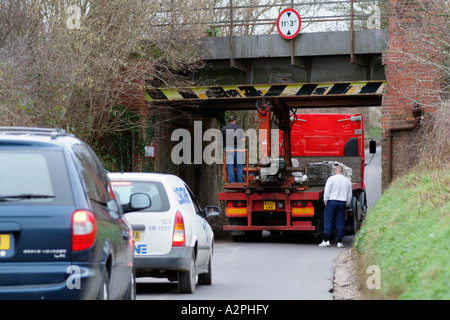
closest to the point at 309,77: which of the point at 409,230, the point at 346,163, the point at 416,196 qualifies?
the point at 346,163

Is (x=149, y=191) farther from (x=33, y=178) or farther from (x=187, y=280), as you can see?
(x=33, y=178)

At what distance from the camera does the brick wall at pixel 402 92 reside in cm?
2155

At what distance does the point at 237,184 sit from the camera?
20.2 m

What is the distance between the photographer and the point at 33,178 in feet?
18.8

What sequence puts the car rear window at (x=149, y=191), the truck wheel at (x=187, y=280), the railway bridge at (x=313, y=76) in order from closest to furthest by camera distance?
the car rear window at (x=149, y=191) → the truck wheel at (x=187, y=280) → the railway bridge at (x=313, y=76)

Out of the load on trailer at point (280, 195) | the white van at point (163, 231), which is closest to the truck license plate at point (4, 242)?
the white van at point (163, 231)

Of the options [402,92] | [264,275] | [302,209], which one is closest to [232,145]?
[302,209]

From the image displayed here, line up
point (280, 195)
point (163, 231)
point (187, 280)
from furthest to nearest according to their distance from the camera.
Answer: point (280, 195) < point (187, 280) < point (163, 231)

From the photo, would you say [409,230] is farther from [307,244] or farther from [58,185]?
[307,244]

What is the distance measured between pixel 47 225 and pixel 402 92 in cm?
1793

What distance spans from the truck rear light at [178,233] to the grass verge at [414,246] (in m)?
2.32

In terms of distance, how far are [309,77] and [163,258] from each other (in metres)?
15.1

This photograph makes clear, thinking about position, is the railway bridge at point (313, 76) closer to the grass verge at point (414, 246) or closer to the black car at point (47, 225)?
the grass verge at point (414, 246)
